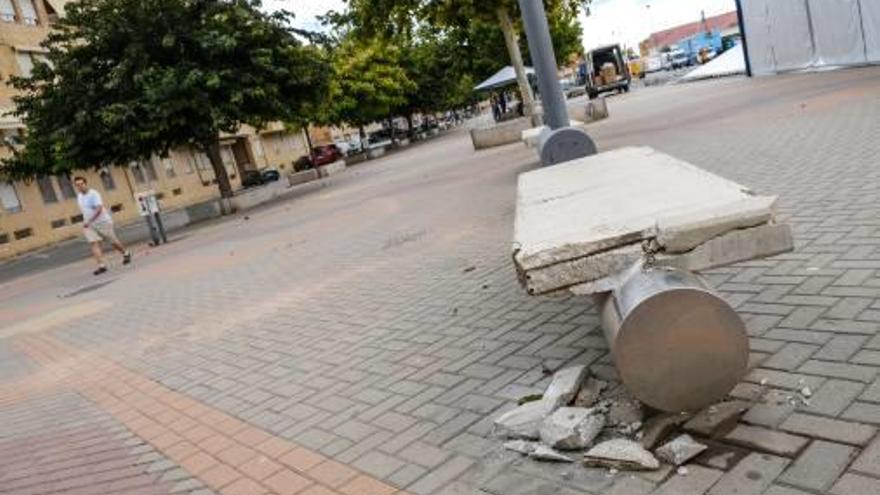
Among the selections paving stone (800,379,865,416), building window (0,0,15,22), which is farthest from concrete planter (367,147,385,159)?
paving stone (800,379,865,416)

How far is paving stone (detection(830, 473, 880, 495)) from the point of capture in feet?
7.78

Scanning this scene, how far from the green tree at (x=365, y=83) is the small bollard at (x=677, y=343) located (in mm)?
38177

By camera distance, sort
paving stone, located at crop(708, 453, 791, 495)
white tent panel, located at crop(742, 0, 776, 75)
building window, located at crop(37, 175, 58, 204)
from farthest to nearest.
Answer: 1. building window, located at crop(37, 175, 58, 204)
2. white tent panel, located at crop(742, 0, 776, 75)
3. paving stone, located at crop(708, 453, 791, 495)

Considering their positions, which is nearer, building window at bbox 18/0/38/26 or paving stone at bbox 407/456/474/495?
paving stone at bbox 407/456/474/495

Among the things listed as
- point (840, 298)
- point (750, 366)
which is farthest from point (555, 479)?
point (840, 298)

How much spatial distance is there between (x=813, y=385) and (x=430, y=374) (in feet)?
7.00

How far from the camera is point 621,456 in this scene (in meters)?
2.79

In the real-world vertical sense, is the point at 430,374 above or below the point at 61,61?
below

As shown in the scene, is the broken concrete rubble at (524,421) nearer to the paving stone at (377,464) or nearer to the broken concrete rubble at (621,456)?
the broken concrete rubble at (621,456)

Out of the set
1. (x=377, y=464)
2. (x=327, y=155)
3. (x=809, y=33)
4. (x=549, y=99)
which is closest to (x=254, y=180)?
(x=327, y=155)

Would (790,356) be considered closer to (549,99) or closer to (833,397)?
(833,397)

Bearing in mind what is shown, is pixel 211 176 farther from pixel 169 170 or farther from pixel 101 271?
pixel 101 271

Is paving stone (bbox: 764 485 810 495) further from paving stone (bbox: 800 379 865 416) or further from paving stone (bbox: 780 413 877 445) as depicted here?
paving stone (bbox: 800 379 865 416)

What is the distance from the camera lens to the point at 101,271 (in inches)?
578
